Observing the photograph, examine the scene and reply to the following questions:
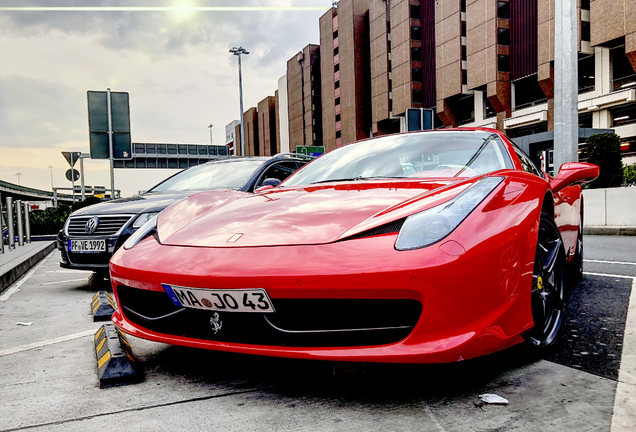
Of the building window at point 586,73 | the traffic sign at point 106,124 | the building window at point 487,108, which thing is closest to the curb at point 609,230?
the traffic sign at point 106,124

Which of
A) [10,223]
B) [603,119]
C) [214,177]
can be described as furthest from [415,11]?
[214,177]

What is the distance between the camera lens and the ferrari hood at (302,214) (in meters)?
2.14

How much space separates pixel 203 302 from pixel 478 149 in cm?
184

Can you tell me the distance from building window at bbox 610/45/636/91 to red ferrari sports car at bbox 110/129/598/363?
31229 millimetres

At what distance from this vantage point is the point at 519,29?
34.3 m

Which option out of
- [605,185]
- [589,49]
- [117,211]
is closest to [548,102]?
[589,49]

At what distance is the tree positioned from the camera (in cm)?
1272

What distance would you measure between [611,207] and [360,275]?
11027 mm

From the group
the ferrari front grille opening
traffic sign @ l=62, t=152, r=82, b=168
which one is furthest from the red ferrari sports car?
traffic sign @ l=62, t=152, r=82, b=168

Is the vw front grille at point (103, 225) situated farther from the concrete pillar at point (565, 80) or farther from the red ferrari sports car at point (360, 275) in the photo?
the concrete pillar at point (565, 80)

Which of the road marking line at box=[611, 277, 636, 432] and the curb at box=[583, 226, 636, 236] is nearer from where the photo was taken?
the road marking line at box=[611, 277, 636, 432]

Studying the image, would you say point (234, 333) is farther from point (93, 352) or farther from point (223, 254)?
point (93, 352)

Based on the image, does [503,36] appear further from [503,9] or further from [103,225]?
[103,225]

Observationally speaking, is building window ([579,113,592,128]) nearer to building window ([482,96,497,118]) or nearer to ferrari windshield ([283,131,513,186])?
building window ([482,96,497,118])
